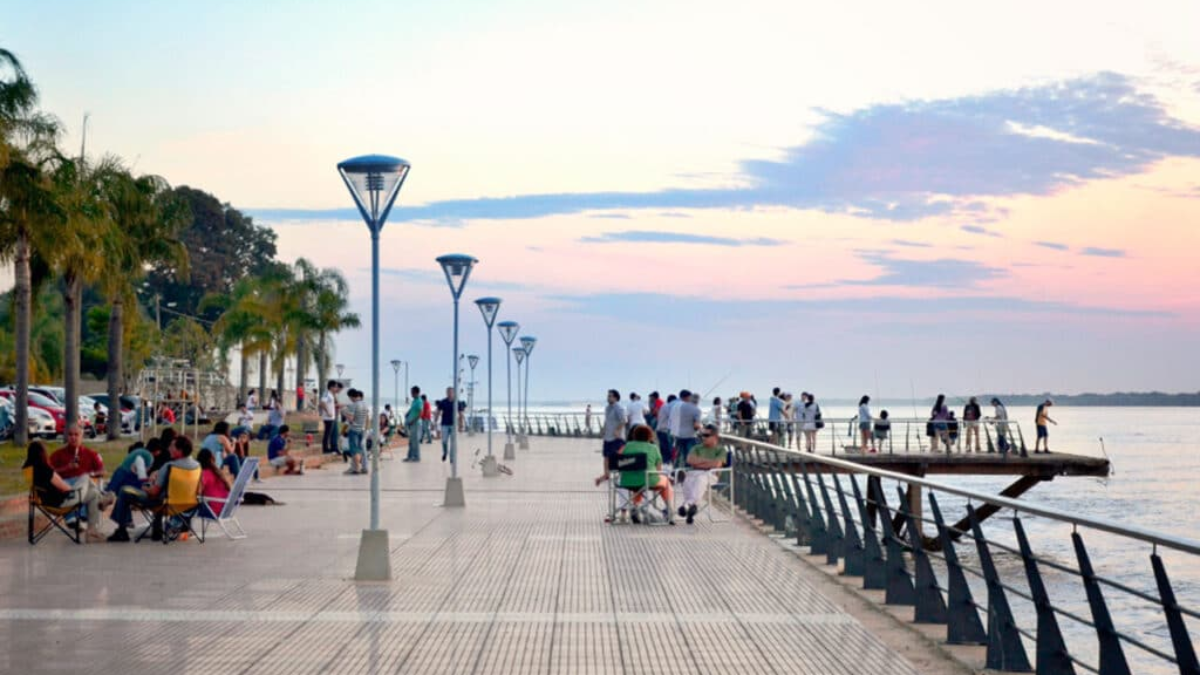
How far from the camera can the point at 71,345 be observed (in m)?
38.6

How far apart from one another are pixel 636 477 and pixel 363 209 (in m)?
5.99

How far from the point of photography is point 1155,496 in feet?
205

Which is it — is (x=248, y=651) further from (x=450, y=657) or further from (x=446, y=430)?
(x=446, y=430)

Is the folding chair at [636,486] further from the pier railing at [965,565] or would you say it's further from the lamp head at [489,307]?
the lamp head at [489,307]

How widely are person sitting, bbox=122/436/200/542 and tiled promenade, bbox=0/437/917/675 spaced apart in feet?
1.23

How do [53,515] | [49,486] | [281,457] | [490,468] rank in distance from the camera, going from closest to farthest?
1. [49,486]
2. [53,515]
3. [281,457]
4. [490,468]

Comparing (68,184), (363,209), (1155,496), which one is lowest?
(1155,496)

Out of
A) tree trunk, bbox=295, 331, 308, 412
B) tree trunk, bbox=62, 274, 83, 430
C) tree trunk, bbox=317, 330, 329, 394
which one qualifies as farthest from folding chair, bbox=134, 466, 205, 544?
tree trunk, bbox=317, 330, 329, 394

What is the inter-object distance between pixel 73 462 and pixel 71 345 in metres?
24.1

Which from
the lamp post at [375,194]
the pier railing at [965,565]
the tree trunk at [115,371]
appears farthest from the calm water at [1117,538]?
the tree trunk at [115,371]

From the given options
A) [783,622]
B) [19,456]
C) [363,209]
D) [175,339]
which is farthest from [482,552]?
[175,339]

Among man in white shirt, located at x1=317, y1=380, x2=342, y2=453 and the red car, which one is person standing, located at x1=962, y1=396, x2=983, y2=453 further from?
the red car

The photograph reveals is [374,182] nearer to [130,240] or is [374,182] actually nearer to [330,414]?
[330,414]

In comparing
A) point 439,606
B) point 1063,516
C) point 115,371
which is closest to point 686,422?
point 439,606
